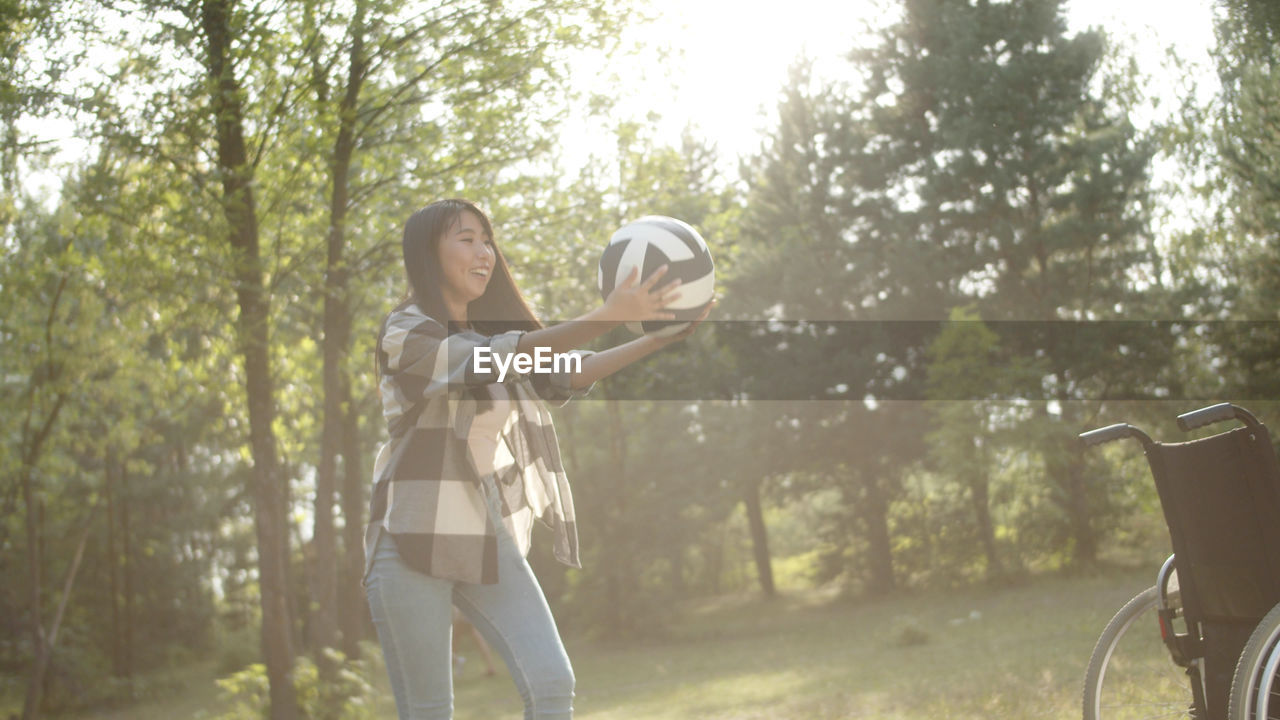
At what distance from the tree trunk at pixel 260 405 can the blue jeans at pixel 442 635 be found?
19.0 ft

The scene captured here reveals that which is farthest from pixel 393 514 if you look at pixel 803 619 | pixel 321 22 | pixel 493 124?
pixel 803 619

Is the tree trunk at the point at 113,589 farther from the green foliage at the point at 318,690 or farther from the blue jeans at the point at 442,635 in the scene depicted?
the blue jeans at the point at 442,635

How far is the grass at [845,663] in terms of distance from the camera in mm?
7688

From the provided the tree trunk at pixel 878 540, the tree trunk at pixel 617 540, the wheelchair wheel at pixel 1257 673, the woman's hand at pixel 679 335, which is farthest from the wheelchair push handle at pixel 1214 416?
the tree trunk at pixel 878 540

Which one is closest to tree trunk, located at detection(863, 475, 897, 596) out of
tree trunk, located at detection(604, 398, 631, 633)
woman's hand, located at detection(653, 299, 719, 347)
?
tree trunk, located at detection(604, 398, 631, 633)

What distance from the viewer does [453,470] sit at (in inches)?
113

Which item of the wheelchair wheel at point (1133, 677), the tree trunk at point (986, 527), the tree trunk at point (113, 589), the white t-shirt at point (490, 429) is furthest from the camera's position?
the tree trunk at point (113, 589)

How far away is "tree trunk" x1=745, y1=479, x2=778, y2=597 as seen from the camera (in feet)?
94.5

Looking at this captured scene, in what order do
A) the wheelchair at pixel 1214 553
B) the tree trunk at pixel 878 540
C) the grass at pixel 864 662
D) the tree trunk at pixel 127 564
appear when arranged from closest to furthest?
the wheelchair at pixel 1214 553, the grass at pixel 864 662, the tree trunk at pixel 878 540, the tree trunk at pixel 127 564

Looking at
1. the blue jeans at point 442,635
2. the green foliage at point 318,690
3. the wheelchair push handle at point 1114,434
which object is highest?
the wheelchair push handle at point 1114,434

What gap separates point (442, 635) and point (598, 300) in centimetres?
1197

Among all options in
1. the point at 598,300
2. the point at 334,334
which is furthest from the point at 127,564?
the point at 334,334

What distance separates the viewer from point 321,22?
795 centimetres

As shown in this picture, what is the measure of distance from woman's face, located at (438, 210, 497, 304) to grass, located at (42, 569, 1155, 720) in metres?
4.34
